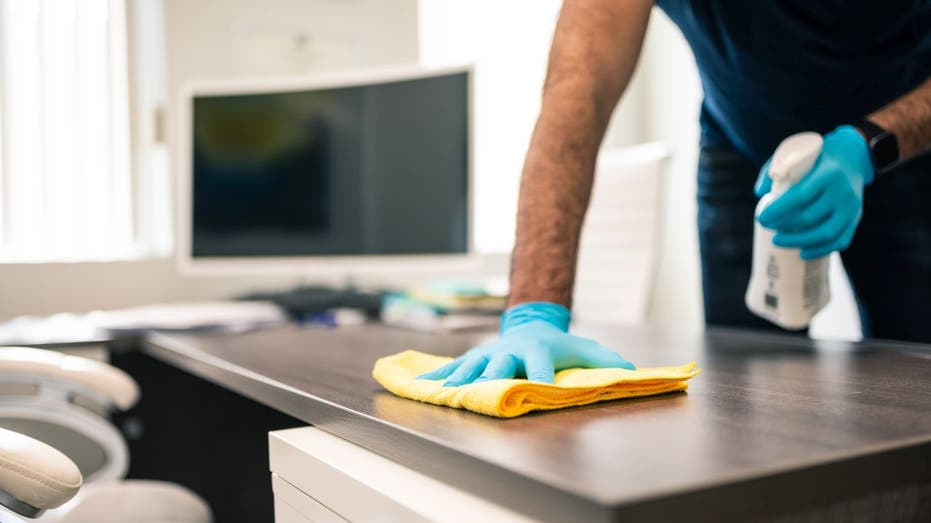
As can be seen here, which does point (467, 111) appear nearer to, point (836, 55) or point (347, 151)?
point (347, 151)

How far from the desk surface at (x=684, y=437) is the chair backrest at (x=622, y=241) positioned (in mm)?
1359

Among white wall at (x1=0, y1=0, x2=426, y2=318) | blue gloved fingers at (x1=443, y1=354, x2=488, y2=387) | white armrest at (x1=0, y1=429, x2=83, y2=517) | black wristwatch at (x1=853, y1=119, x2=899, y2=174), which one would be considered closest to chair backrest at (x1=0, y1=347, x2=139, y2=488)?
white armrest at (x1=0, y1=429, x2=83, y2=517)

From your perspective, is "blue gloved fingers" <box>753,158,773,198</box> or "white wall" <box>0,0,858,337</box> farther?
"white wall" <box>0,0,858,337</box>

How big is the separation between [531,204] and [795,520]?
1.92 ft

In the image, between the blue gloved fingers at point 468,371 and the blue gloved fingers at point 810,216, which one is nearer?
the blue gloved fingers at point 468,371

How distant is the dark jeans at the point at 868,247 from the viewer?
3.92 ft

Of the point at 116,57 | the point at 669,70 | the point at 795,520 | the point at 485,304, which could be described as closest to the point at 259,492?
the point at 485,304

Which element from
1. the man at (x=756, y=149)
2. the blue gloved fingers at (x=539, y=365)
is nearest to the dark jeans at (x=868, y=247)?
the man at (x=756, y=149)

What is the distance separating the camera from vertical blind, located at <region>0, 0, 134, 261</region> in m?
2.29

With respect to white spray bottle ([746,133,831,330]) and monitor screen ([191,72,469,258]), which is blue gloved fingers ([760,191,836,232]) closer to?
white spray bottle ([746,133,831,330])

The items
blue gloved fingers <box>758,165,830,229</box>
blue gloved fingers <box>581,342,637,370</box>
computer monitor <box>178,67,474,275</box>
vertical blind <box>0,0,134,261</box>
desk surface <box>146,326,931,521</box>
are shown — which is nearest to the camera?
desk surface <box>146,326,931,521</box>

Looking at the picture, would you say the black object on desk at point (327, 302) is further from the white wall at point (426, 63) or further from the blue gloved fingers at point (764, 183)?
the blue gloved fingers at point (764, 183)

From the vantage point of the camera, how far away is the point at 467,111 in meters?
1.81

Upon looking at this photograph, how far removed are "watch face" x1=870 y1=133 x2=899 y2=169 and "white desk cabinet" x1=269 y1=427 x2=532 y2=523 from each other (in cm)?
68
